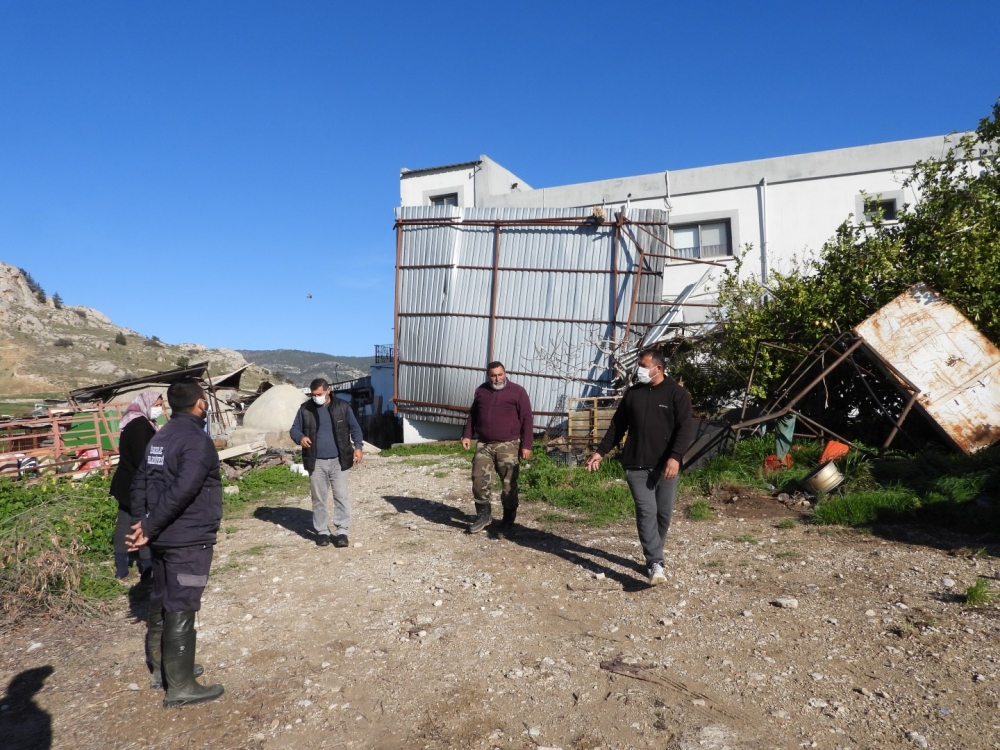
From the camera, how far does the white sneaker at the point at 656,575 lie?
5.55 metres

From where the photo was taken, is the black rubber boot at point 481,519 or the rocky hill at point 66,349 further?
the rocky hill at point 66,349

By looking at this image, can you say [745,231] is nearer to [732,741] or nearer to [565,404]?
[565,404]

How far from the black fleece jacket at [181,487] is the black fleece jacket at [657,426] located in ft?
9.79

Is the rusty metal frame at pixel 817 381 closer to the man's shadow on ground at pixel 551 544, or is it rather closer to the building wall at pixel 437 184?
the man's shadow on ground at pixel 551 544

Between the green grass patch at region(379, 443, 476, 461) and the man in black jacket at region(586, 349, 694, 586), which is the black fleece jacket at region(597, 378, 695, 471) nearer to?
the man in black jacket at region(586, 349, 694, 586)

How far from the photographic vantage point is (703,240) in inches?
713

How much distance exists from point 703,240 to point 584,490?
10971 millimetres

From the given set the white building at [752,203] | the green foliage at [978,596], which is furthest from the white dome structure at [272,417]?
the green foliage at [978,596]

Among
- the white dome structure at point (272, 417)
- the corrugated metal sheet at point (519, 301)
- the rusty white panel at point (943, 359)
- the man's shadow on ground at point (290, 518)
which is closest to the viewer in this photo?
the man's shadow on ground at point (290, 518)

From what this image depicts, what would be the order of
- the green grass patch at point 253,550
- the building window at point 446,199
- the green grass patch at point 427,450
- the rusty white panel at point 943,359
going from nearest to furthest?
the green grass patch at point 253,550
the rusty white panel at point 943,359
the green grass patch at point 427,450
the building window at point 446,199

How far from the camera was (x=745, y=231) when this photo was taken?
691 inches

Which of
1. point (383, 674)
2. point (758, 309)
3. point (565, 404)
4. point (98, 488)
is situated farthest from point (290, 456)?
point (383, 674)

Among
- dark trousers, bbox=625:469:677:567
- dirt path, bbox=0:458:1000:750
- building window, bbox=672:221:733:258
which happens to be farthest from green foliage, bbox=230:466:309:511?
building window, bbox=672:221:733:258

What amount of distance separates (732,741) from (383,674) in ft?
6.80
